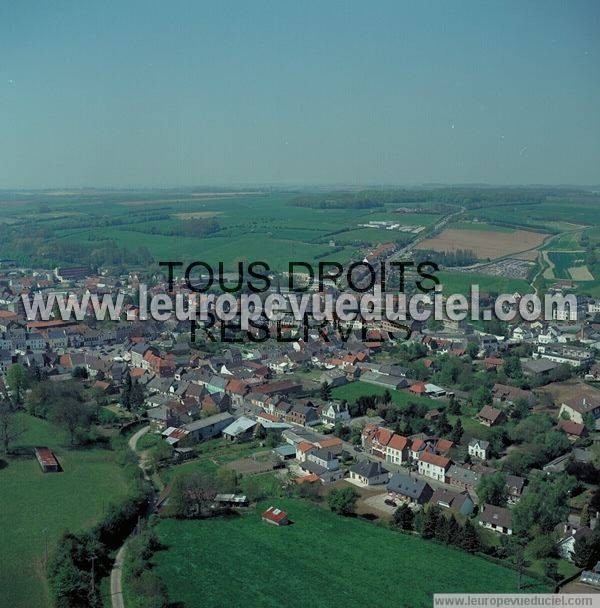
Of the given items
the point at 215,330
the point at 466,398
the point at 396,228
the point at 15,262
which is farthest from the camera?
the point at 396,228

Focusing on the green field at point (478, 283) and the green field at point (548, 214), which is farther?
the green field at point (548, 214)

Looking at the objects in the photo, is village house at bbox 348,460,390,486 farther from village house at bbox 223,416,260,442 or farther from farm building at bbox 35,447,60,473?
farm building at bbox 35,447,60,473

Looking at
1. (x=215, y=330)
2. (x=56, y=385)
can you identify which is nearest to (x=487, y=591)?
(x=56, y=385)

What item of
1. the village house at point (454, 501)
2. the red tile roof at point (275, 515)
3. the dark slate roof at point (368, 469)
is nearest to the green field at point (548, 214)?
the dark slate roof at point (368, 469)

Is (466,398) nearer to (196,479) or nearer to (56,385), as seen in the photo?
(196,479)

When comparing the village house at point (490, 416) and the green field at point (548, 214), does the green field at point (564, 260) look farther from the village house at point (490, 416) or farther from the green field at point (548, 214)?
the village house at point (490, 416)

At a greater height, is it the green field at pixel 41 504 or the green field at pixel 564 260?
the green field at pixel 564 260
